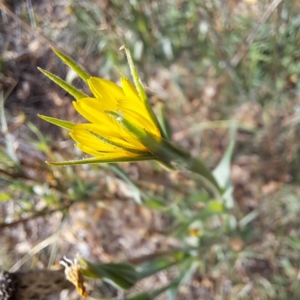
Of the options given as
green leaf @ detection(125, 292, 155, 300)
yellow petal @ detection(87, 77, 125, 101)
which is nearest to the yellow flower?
yellow petal @ detection(87, 77, 125, 101)

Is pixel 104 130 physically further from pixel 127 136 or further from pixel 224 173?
pixel 224 173

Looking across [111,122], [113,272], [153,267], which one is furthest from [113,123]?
[153,267]

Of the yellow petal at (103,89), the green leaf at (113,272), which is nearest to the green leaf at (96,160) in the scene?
the yellow petal at (103,89)

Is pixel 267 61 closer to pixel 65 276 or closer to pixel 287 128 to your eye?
pixel 287 128

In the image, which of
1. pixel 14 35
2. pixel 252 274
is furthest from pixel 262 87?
pixel 14 35

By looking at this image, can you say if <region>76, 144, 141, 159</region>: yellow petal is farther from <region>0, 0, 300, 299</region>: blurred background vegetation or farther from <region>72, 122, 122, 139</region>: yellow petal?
<region>0, 0, 300, 299</region>: blurred background vegetation

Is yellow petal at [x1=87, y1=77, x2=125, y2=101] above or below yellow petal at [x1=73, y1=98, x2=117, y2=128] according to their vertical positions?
above
